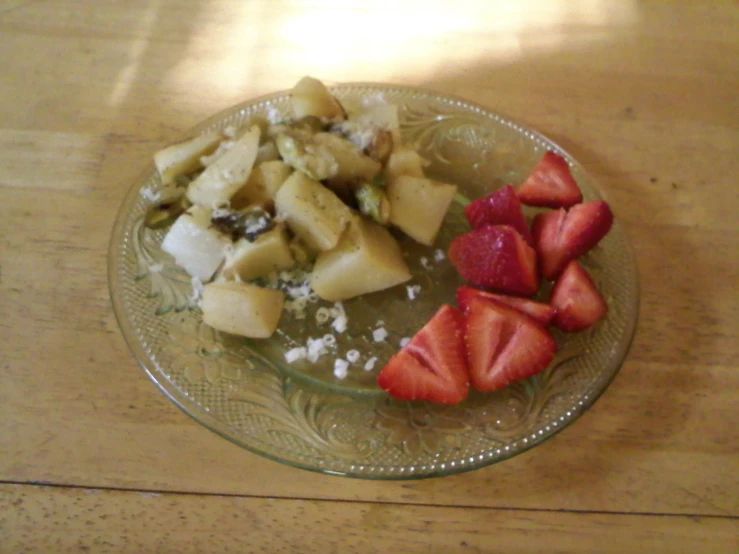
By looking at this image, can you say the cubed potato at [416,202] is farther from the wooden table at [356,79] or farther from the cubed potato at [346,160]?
the wooden table at [356,79]

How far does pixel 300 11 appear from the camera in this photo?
1.41 meters

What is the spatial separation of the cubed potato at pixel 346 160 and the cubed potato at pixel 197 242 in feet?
0.65

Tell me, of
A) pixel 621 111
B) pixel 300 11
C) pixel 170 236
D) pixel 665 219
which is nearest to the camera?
pixel 170 236

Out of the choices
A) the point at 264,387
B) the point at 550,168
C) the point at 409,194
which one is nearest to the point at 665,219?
the point at 550,168

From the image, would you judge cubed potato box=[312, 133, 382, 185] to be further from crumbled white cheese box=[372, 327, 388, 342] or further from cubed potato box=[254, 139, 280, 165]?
crumbled white cheese box=[372, 327, 388, 342]

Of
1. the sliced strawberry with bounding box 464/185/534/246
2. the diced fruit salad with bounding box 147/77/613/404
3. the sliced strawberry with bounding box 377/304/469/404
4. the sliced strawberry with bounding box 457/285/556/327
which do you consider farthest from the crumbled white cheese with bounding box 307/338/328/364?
the sliced strawberry with bounding box 464/185/534/246

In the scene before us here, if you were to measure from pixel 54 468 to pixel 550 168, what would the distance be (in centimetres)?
87

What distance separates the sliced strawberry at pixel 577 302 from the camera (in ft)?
2.77

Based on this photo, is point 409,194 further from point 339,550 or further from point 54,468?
point 54,468

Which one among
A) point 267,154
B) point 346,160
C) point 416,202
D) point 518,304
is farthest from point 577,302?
point 267,154

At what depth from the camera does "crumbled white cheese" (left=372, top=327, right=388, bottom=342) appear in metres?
0.90

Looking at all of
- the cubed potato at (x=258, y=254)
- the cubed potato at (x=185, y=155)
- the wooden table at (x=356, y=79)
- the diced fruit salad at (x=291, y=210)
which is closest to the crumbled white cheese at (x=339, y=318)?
the diced fruit salad at (x=291, y=210)

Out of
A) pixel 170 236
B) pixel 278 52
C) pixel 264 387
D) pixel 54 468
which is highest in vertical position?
pixel 278 52

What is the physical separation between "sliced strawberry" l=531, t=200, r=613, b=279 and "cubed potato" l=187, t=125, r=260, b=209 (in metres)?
0.47
